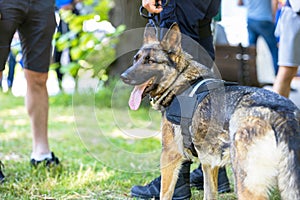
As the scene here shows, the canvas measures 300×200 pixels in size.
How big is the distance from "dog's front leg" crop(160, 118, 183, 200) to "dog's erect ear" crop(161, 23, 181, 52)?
487 mm

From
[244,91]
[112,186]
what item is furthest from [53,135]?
[244,91]

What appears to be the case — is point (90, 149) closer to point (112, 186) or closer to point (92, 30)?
point (112, 186)

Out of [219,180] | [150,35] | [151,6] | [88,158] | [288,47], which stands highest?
[151,6]

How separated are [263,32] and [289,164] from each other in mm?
5004

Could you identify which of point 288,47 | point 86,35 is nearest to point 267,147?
point 288,47

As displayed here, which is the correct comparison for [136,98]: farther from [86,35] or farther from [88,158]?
[86,35]

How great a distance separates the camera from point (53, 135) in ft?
19.8

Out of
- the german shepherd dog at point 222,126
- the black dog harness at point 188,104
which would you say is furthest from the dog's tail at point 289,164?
the black dog harness at point 188,104

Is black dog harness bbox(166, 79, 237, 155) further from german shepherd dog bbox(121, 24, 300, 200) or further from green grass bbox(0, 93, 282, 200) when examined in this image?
green grass bbox(0, 93, 282, 200)

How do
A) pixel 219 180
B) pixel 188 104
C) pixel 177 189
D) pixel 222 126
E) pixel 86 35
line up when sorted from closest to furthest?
pixel 222 126, pixel 188 104, pixel 177 189, pixel 219 180, pixel 86 35

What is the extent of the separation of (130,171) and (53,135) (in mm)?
2015

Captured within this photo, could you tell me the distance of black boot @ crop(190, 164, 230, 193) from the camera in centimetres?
389

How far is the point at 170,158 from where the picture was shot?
10.7 ft

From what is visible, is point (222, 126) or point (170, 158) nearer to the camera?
point (222, 126)
